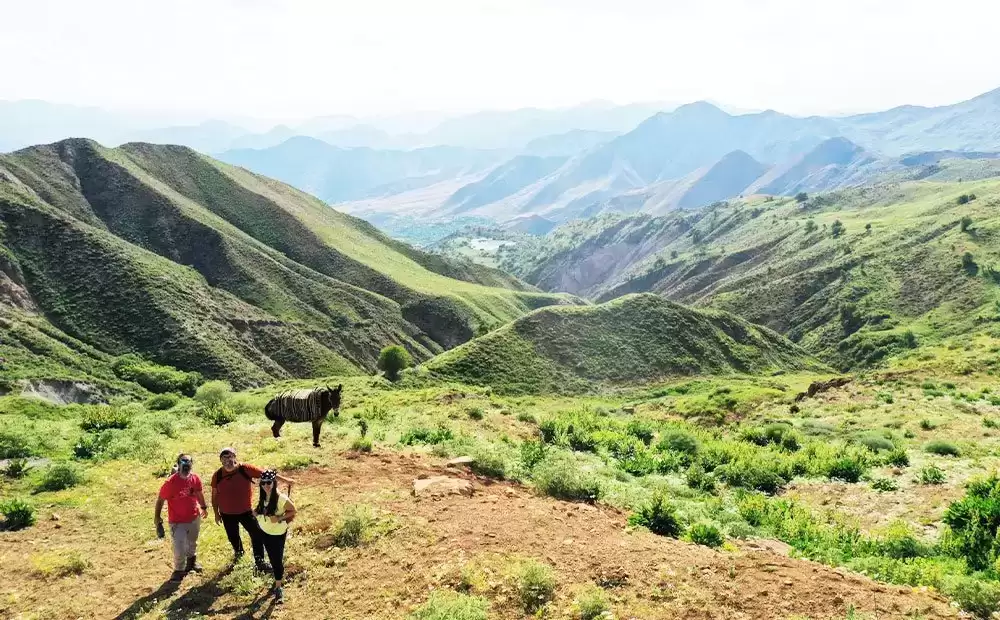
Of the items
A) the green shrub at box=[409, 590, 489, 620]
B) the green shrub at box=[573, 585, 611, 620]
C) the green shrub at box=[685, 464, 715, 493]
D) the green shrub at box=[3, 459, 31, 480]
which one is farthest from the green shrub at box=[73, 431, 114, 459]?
the green shrub at box=[685, 464, 715, 493]

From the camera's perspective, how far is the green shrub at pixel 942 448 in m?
24.9

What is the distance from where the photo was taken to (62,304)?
85875mm

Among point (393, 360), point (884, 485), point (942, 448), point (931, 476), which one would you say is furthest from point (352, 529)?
point (393, 360)

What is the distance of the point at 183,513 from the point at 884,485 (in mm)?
21049

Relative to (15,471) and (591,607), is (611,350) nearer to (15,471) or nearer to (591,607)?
(15,471)

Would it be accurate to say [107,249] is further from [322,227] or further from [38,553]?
[38,553]

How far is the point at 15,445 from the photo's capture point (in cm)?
1978

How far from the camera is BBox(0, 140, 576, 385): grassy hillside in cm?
8612

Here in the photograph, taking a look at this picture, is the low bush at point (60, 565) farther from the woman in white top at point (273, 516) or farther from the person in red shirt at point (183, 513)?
the woman in white top at point (273, 516)

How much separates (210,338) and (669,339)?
220ft

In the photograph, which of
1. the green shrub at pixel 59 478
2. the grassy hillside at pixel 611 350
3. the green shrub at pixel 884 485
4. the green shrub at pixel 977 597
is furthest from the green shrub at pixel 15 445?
the grassy hillside at pixel 611 350

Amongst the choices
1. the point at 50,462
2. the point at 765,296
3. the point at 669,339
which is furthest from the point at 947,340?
the point at 50,462

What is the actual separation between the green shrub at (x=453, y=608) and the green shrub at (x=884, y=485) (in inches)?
645

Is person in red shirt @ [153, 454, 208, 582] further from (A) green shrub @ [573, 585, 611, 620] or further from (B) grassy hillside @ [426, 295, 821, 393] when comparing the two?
(B) grassy hillside @ [426, 295, 821, 393]
